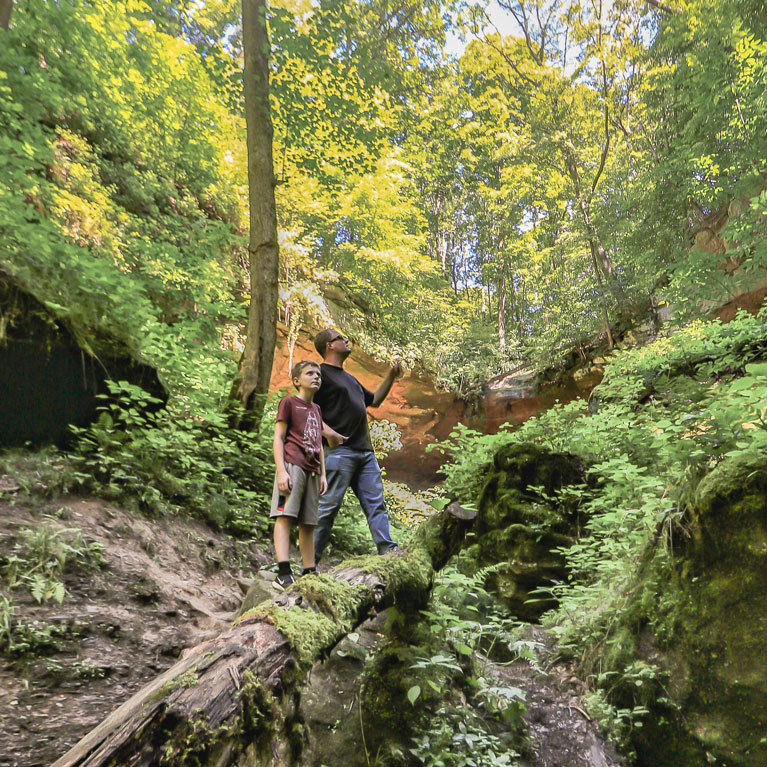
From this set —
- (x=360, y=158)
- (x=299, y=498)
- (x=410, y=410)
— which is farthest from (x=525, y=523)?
(x=410, y=410)

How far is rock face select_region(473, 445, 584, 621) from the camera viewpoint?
5.43 metres

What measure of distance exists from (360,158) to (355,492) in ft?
26.6

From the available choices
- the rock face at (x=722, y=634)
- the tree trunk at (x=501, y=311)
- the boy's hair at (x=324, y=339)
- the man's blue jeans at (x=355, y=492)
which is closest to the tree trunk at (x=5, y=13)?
the boy's hair at (x=324, y=339)

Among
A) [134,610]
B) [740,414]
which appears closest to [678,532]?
[740,414]

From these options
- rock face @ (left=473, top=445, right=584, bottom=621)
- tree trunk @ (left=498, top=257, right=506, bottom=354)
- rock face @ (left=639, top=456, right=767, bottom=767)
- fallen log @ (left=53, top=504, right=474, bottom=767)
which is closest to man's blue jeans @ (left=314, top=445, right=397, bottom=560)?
fallen log @ (left=53, top=504, right=474, bottom=767)

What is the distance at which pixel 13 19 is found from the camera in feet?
25.2

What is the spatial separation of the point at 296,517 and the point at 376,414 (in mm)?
18051

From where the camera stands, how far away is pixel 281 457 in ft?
11.9

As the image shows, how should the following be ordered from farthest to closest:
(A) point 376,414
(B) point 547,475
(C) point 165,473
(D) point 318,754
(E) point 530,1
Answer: (A) point 376,414, (E) point 530,1, (B) point 547,475, (C) point 165,473, (D) point 318,754

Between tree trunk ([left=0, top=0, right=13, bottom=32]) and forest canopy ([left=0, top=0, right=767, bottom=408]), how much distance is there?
186 mm

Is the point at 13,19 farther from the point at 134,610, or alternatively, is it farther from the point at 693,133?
the point at 693,133

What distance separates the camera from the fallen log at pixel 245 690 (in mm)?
1433

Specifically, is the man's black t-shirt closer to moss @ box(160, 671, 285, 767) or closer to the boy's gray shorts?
the boy's gray shorts

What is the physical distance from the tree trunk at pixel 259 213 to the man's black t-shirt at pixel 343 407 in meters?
3.76
